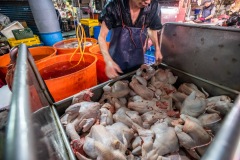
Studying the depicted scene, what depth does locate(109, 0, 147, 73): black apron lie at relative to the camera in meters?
1.71

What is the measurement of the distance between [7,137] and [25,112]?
0.27ft

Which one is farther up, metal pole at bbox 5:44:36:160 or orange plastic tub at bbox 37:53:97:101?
metal pole at bbox 5:44:36:160

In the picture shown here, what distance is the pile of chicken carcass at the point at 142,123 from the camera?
2.80 ft

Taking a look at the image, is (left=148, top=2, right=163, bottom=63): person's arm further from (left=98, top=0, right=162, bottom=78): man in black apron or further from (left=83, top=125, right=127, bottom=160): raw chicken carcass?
(left=83, top=125, right=127, bottom=160): raw chicken carcass

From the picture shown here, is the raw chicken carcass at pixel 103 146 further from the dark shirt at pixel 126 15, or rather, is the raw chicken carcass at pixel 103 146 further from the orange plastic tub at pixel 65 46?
the orange plastic tub at pixel 65 46

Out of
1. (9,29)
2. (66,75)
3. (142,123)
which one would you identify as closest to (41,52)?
(9,29)

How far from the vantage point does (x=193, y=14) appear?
7035mm

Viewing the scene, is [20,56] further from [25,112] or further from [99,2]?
[99,2]

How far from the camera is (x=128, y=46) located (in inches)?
70.8

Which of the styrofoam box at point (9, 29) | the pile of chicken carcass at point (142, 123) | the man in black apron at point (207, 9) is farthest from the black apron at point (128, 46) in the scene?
the man in black apron at point (207, 9)

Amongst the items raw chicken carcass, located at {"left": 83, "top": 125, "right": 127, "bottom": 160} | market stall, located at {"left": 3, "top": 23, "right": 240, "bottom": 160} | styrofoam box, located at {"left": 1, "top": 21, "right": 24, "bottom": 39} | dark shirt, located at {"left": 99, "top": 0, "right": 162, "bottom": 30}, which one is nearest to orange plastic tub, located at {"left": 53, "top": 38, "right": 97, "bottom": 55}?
dark shirt, located at {"left": 99, "top": 0, "right": 162, "bottom": 30}

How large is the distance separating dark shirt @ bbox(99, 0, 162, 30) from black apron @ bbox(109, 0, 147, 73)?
0.06 m

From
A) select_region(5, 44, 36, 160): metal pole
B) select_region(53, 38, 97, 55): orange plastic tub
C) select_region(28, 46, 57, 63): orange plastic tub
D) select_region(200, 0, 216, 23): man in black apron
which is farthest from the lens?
select_region(200, 0, 216, 23): man in black apron

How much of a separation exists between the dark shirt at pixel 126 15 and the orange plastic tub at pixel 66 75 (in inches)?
Answer: 22.0
